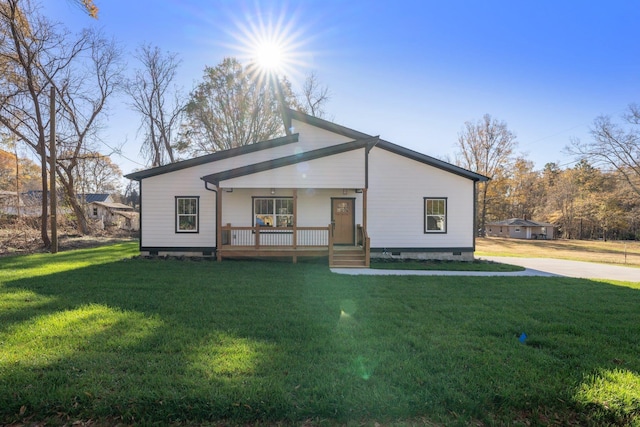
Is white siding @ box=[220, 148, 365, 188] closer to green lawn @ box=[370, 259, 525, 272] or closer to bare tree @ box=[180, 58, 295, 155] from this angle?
green lawn @ box=[370, 259, 525, 272]

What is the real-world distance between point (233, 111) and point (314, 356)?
27162mm

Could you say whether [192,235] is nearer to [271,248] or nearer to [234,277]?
[271,248]

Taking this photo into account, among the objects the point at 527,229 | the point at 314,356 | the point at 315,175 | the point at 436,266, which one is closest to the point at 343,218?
the point at 315,175

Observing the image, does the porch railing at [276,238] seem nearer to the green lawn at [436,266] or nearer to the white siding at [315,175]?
the white siding at [315,175]

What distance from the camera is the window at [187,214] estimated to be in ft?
42.5

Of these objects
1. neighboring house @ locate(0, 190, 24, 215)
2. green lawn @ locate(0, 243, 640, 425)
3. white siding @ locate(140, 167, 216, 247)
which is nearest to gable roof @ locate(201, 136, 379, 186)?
white siding @ locate(140, 167, 216, 247)

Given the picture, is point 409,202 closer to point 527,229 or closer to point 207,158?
point 207,158

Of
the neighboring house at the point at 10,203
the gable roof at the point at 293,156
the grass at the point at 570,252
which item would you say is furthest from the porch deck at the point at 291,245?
the neighboring house at the point at 10,203

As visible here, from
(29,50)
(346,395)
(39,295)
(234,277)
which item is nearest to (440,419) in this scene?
(346,395)

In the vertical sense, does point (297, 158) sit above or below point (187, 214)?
above

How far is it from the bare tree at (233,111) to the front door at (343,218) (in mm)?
16043

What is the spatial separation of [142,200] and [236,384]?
464 inches

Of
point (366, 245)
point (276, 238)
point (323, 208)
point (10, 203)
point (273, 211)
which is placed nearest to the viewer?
point (366, 245)

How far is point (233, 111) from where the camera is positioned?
90.8ft
